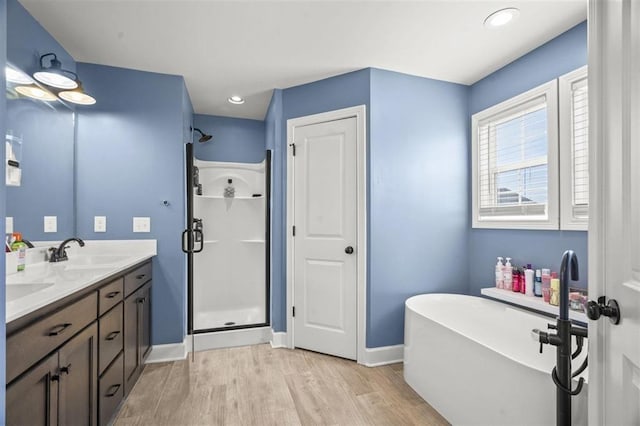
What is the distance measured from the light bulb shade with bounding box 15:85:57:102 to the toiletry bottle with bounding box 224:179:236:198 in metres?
1.82

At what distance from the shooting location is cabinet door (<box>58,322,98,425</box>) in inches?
45.2

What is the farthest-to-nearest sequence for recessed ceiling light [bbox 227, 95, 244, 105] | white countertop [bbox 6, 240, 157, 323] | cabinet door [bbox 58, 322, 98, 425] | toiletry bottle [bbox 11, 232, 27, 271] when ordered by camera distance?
recessed ceiling light [bbox 227, 95, 244, 105] → toiletry bottle [bbox 11, 232, 27, 271] → cabinet door [bbox 58, 322, 98, 425] → white countertop [bbox 6, 240, 157, 323]

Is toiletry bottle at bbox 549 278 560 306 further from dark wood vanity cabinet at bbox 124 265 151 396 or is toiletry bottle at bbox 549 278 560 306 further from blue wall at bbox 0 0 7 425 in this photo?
dark wood vanity cabinet at bbox 124 265 151 396

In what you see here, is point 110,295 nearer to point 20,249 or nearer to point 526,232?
point 20,249

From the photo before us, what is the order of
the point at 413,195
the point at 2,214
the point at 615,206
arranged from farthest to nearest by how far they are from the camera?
the point at 413,195 → the point at 615,206 → the point at 2,214

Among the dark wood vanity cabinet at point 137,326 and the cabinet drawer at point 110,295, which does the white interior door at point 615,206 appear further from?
the dark wood vanity cabinet at point 137,326

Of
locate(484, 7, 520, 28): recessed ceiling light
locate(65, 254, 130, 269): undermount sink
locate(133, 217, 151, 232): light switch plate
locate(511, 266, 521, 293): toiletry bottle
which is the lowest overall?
locate(511, 266, 521, 293): toiletry bottle

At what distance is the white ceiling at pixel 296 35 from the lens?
1.79m

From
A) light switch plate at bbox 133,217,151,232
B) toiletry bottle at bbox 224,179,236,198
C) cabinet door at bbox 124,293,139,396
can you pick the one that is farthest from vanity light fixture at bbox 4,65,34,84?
toiletry bottle at bbox 224,179,236,198

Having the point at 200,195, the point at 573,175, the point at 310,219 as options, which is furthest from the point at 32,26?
the point at 573,175

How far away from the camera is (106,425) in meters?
1.56

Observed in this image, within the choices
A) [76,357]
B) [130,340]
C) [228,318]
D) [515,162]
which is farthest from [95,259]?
[515,162]

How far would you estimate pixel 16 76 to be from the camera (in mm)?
1742

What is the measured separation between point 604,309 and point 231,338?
2.80m
